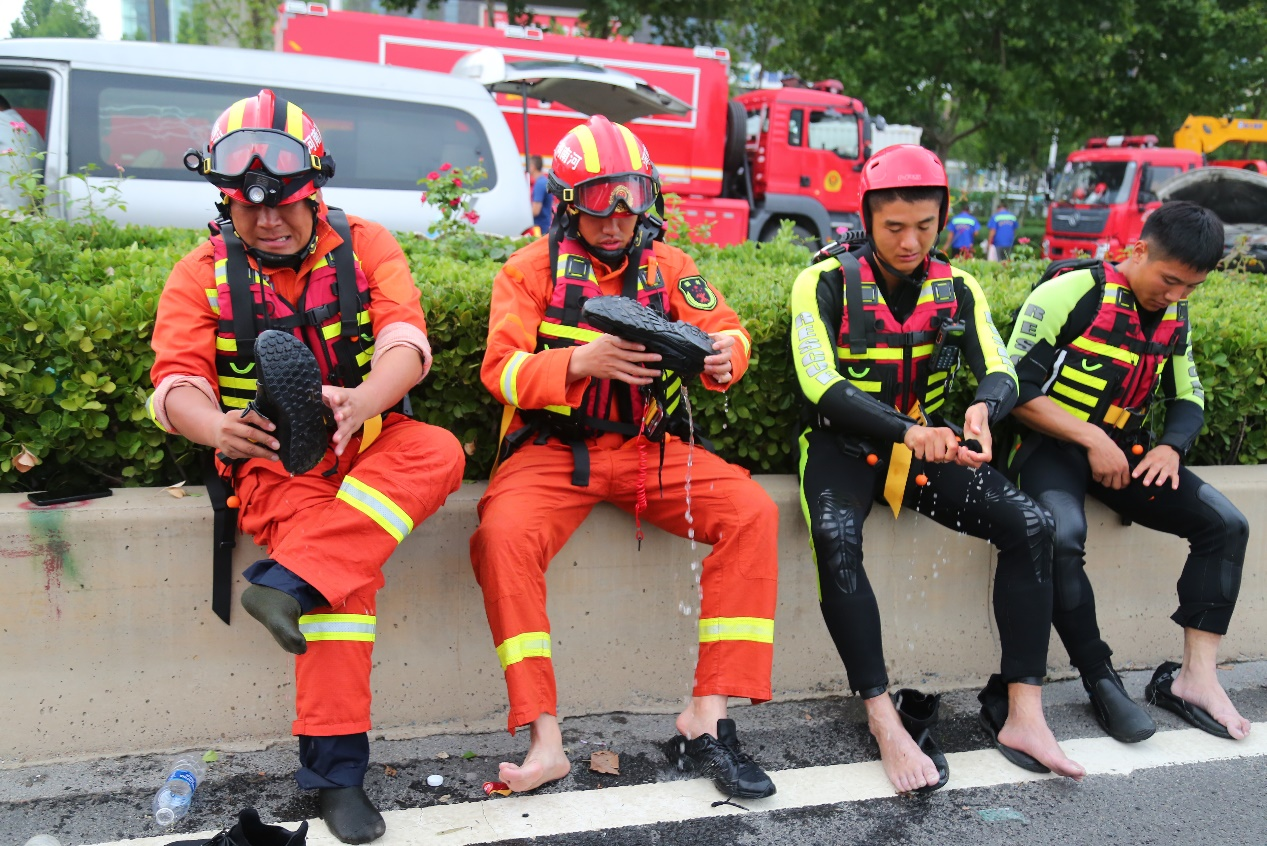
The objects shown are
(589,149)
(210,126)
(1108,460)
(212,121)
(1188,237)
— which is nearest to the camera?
(589,149)

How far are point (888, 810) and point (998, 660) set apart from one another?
1227 millimetres

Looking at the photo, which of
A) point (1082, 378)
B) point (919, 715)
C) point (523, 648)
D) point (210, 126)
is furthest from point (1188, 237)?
point (210, 126)

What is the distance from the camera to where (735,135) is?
15312mm

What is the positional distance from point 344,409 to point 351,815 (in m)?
1.05

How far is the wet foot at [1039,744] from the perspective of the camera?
3.16 meters

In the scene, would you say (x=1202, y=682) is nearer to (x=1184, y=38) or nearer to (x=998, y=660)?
(x=998, y=660)

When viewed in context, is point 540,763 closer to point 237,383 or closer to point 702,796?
point 702,796

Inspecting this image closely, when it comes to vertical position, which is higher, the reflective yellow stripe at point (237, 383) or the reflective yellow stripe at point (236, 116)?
the reflective yellow stripe at point (236, 116)

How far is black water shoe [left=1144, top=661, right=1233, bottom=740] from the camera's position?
3515 millimetres

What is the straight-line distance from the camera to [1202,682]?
3645mm

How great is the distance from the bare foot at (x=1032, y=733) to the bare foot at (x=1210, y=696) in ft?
2.13

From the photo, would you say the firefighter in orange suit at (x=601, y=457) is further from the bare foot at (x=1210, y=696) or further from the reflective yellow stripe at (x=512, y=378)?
the bare foot at (x=1210, y=696)

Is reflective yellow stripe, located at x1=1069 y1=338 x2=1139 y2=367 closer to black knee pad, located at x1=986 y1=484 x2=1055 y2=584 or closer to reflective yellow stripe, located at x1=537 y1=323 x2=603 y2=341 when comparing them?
black knee pad, located at x1=986 y1=484 x2=1055 y2=584

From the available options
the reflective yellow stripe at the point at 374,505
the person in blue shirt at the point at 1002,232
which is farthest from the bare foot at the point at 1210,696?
the person in blue shirt at the point at 1002,232
